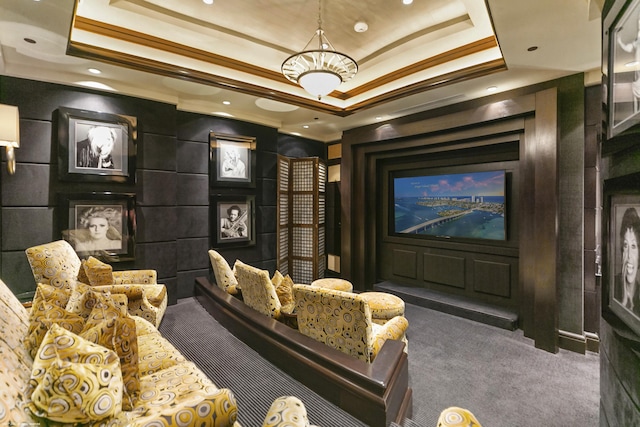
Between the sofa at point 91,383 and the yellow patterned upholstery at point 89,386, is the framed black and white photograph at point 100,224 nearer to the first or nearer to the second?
the sofa at point 91,383

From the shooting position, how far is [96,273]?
108 inches

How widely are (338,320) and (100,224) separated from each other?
10.8 ft

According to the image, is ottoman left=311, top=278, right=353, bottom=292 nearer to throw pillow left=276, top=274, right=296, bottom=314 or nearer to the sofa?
throw pillow left=276, top=274, right=296, bottom=314

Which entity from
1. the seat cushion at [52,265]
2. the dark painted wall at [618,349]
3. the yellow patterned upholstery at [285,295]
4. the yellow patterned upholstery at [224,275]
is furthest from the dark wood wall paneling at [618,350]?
the seat cushion at [52,265]

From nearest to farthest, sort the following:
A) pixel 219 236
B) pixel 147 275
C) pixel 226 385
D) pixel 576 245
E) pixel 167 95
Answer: pixel 226 385
pixel 576 245
pixel 147 275
pixel 167 95
pixel 219 236

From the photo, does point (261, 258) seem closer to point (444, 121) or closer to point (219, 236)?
point (219, 236)

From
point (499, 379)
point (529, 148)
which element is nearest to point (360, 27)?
point (529, 148)

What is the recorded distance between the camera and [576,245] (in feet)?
10.0

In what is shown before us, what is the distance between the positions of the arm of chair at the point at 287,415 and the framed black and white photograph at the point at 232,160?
13.1 feet

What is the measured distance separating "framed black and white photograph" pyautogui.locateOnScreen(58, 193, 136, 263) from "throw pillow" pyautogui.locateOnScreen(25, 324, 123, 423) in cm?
293

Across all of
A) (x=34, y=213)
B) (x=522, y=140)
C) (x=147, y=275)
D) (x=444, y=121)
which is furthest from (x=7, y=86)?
(x=522, y=140)

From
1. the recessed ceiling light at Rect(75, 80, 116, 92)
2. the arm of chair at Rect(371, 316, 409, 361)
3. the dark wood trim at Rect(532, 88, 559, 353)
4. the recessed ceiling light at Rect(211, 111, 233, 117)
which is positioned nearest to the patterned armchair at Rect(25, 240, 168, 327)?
the recessed ceiling light at Rect(75, 80, 116, 92)

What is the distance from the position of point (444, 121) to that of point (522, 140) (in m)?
0.95

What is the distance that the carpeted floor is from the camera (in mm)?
1937
